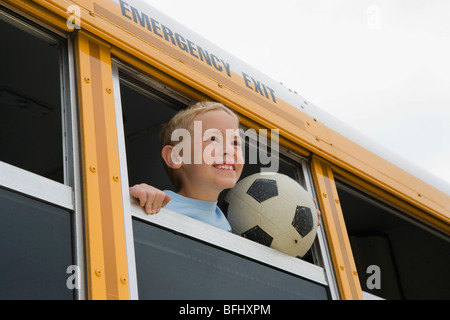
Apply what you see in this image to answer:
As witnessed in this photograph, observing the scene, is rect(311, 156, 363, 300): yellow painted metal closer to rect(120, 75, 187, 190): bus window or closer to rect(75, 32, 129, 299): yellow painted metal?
rect(120, 75, 187, 190): bus window

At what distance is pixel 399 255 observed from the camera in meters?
3.83

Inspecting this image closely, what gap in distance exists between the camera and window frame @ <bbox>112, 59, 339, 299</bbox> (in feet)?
5.60

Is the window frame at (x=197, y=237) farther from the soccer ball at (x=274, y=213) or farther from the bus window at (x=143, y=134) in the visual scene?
the bus window at (x=143, y=134)

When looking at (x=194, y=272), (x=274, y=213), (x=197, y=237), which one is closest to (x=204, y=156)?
(x=274, y=213)

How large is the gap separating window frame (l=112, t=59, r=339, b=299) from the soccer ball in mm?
52

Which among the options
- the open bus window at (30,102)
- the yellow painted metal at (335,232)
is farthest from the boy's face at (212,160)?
the open bus window at (30,102)

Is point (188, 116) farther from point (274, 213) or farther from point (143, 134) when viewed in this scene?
point (143, 134)

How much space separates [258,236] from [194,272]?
391mm

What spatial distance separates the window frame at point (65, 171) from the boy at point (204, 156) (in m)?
0.46

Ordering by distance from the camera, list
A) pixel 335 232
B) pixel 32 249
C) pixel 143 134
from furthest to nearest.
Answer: pixel 143 134 < pixel 335 232 < pixel 32 249

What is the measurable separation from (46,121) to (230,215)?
85 cm

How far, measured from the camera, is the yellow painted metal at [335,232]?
227 centimetres

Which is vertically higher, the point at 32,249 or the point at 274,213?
the point at 274,213
